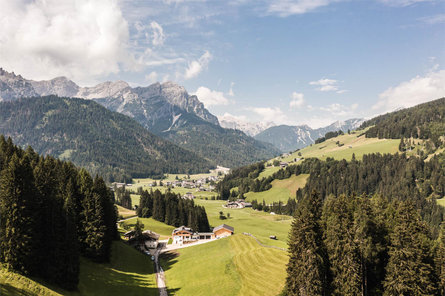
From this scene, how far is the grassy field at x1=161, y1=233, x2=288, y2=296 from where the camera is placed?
177 ft

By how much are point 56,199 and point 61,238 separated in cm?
666

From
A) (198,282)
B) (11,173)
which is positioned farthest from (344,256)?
(11,173)

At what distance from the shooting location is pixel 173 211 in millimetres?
133250

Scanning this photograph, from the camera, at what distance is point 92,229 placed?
6272 centimetres

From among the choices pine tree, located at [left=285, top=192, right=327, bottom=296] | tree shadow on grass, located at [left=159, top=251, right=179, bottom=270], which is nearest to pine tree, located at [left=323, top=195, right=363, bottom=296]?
pine tree, located at [left=285, top=192, right=327, bottom=296]

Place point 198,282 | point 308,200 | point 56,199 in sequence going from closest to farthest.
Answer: point 308,200
point 56,199
point 198,282

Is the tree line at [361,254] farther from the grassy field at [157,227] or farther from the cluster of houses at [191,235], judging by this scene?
the grassy field at [157,227]

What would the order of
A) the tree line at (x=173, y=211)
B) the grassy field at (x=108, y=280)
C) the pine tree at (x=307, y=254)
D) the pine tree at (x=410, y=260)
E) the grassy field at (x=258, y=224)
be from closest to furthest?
the grassy field at (x=108, y=280) < the pine tree at (x=410, y=260) < the pine tree at (x=307, y=254) < the grassy field at (x=258, y=224) < the tree line at (x=173, y=211)

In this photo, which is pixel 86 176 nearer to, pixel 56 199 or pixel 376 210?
pixel 56 199

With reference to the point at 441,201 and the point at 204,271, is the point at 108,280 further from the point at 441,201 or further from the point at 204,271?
the point at 441,201

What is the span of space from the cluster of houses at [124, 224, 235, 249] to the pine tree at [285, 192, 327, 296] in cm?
6474

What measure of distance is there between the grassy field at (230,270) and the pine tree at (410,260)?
1945 cm

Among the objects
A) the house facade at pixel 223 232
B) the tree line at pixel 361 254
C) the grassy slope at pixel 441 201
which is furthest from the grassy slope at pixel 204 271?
the grassy slope at pixel 441 201

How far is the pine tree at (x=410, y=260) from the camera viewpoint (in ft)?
128
